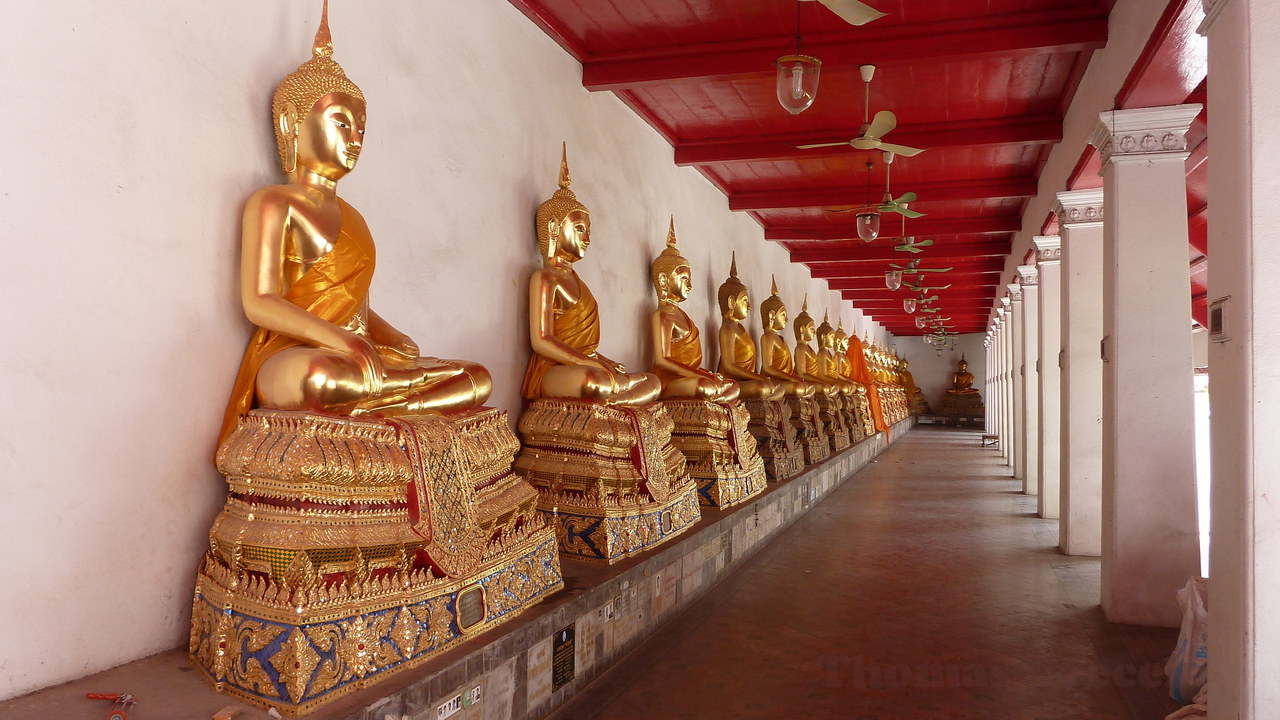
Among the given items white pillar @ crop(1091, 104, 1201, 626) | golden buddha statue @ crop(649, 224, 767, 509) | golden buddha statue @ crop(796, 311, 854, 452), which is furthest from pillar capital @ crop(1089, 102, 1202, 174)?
golden buddha statue @ crop(796, 311, 854, 452)

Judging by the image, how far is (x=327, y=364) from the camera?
262 cm

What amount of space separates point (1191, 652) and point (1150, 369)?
148 cm

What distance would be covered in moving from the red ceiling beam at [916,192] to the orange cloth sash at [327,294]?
6675 millimetres

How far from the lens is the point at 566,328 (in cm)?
488

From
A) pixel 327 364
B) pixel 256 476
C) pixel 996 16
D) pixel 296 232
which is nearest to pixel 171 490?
pixel 256 476

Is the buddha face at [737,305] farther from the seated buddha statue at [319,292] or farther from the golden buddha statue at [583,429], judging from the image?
the seated buddha statue at [319,292]

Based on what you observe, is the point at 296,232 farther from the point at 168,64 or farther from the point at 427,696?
the point at 427,696

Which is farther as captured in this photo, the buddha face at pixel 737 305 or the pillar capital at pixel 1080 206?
the buddha face at pixel 737 305

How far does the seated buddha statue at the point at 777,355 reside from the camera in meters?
9.04

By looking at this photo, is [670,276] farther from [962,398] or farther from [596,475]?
[962,398]

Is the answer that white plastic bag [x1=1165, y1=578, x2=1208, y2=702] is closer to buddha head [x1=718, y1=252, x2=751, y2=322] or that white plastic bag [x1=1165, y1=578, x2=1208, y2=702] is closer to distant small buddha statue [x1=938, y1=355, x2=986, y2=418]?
buddha head [x1=718, y1=252, x2=751, y2=322]

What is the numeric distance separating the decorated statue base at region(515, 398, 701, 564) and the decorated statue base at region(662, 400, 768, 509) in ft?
3.66

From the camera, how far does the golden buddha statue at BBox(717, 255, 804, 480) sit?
769 centimetres

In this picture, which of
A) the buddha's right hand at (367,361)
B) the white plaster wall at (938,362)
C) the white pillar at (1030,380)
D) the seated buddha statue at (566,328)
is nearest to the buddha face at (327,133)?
the buddha's right hand at (367,361)
